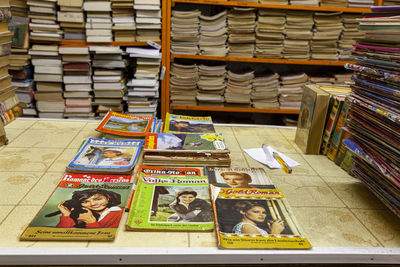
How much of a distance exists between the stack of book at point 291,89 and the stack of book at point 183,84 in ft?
2.50

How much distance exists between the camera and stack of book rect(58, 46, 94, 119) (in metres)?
2.50

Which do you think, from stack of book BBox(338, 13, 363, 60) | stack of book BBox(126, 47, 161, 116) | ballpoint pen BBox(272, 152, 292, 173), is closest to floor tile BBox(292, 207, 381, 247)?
ballpoint pen BBox(272, 152, 292, 173)

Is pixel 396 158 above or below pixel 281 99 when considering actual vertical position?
above

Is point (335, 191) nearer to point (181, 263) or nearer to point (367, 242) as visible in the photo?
point (367, 242)

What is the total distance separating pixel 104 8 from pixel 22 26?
601mm

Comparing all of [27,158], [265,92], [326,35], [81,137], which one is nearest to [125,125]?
[81,137]

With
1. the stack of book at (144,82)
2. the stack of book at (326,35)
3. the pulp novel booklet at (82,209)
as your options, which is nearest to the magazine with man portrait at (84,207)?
the pulp novel booklet at (82,209)

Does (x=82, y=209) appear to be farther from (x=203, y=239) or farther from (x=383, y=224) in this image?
(x=383, y=224)

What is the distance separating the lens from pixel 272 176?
1092 millimetres

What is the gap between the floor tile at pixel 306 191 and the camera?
0.95 metres

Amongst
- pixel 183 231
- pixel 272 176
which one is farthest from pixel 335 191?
pixel 183 231

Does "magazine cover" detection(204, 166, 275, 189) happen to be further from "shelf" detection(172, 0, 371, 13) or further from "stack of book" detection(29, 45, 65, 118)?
"stack of book" detection(29, 45, 65, 118)

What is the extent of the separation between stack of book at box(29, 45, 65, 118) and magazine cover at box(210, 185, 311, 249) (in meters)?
2.08

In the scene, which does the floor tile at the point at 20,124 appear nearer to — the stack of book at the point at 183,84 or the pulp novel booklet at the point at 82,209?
the pulp novel booklet at the point at 82,209
